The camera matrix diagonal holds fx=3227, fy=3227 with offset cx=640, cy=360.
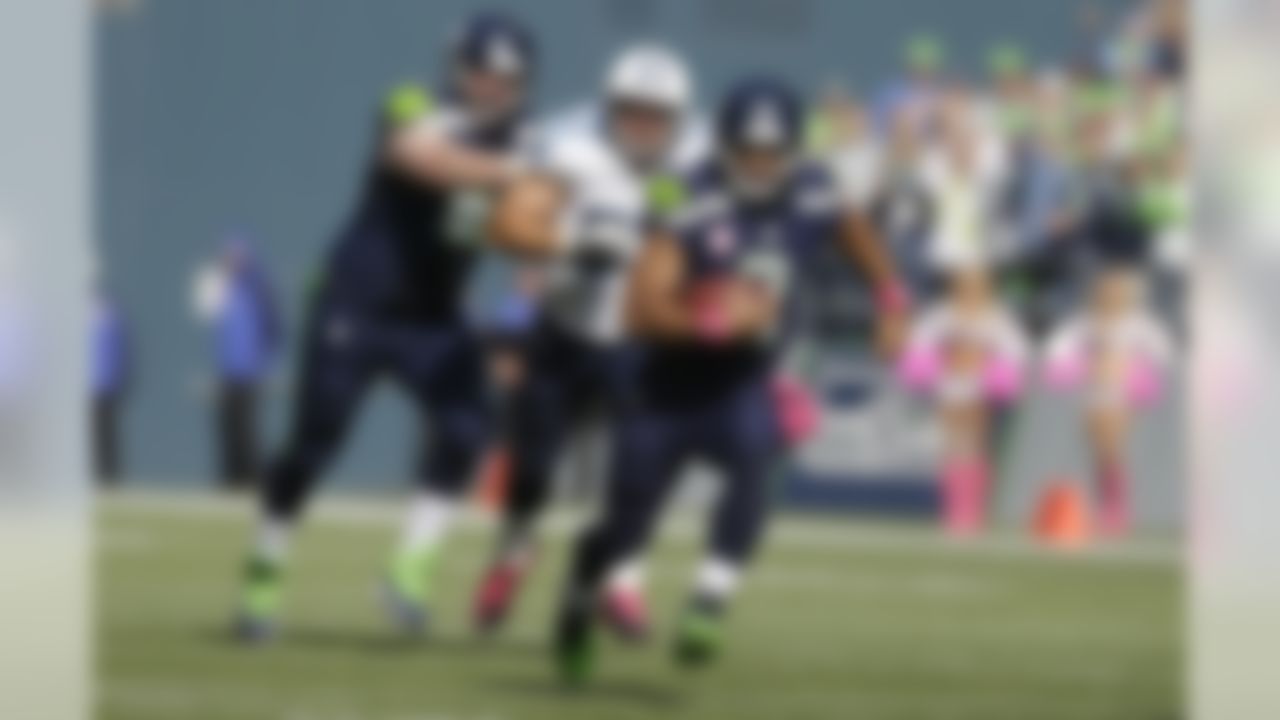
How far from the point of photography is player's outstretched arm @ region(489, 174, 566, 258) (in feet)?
17.4

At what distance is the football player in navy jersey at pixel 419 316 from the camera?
17.3ft

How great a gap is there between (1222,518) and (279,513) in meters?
4.00

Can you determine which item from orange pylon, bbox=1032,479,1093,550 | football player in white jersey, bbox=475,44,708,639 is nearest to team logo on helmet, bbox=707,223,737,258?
football player in white jersey, bbox=475,44,708,639

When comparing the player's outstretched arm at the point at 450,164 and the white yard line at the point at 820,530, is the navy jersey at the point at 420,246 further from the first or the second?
the white yard line at the point at 820,530

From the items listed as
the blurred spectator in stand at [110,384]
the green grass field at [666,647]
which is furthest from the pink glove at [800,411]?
the blurred spectator in stand at [110,384]

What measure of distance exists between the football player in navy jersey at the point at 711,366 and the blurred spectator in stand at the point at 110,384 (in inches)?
133

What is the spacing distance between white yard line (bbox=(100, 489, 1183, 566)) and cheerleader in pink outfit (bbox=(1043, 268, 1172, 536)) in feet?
0.59

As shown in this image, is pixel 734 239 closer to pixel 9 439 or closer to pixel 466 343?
pixel 466 343

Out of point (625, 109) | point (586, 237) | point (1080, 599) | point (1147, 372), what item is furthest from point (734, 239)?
point (1147, 372)

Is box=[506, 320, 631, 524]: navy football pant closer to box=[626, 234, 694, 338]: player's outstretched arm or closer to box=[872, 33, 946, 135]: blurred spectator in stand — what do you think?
box=[626, 234, 694, 338]: player's outstretched arm

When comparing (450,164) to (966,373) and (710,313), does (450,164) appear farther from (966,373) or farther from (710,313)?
(966,373)

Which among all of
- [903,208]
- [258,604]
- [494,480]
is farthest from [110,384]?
[258,604]

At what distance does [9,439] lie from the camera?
4.95ft

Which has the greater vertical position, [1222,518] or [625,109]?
[625,109]
